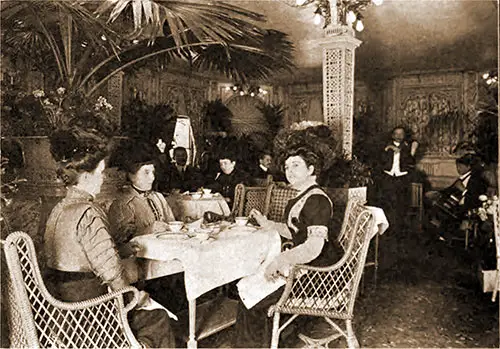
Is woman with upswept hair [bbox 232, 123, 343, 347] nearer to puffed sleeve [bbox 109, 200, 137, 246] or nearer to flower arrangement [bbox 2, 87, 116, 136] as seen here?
puffed sleeve [bbox 109, 200, 137, 246]

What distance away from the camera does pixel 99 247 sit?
7.35 feet

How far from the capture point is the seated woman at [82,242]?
224 centimetres

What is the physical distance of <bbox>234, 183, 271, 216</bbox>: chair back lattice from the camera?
5.44 m

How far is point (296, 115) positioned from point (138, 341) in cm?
913

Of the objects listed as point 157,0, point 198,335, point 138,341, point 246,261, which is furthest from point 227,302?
point 157,0

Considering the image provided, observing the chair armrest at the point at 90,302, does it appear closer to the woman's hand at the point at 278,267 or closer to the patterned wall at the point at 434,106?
the woman's hand at the point at 278,267

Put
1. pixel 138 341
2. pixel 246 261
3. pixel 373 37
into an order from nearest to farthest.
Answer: pixel 138 341
pixel 246 261
pixel 373 37

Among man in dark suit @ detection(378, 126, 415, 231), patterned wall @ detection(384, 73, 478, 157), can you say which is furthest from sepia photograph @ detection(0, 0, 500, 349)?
patterned wall @ detection(384, 73, 478, 157)

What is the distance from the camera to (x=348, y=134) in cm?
539

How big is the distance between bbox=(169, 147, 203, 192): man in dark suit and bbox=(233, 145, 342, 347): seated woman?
3866 mm

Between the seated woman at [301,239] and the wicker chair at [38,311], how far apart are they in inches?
39.9

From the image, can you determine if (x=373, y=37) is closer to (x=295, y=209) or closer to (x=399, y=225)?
(x=399, y=225)

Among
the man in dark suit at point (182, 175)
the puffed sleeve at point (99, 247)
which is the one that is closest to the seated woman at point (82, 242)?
the puffed sleeve at point (99, 247)

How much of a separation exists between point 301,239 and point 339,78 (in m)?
2.71
